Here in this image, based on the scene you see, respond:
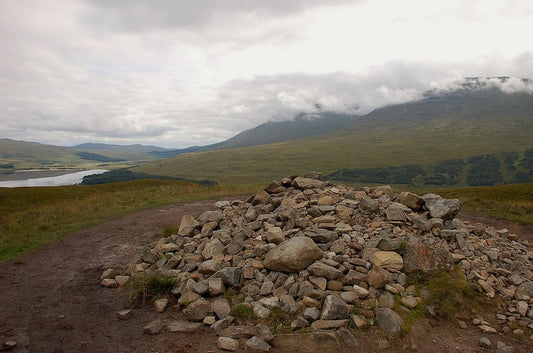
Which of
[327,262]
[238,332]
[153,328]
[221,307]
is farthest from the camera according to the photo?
[327,262]

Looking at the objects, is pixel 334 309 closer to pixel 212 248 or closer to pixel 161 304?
pixel 161 304

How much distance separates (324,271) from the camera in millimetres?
9883

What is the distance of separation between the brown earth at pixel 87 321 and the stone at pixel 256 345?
23 centimetres

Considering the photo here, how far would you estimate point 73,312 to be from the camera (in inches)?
375

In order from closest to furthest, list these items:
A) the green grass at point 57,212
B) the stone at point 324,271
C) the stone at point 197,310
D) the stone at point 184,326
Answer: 1. the stone at point 184,326
2. the stone at point 197,310
3. the stone at point 324,271
4. the green grass at point 57,212

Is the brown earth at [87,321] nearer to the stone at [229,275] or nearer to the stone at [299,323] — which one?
the stone at [299,323]

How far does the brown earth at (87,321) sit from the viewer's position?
783 cm

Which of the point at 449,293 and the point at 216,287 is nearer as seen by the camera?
the point at 449,293

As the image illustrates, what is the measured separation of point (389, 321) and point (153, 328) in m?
6.17

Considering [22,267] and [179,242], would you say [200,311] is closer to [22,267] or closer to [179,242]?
[179,242]

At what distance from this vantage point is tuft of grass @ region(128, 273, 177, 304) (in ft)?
33.3

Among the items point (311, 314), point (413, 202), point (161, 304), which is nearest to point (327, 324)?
point (311, 314)

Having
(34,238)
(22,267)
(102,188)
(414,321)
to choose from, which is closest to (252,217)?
(414,321)

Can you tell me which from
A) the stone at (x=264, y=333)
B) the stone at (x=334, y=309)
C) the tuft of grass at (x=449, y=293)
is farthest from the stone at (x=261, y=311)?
the tuft of grass at (x=449, y=293)
